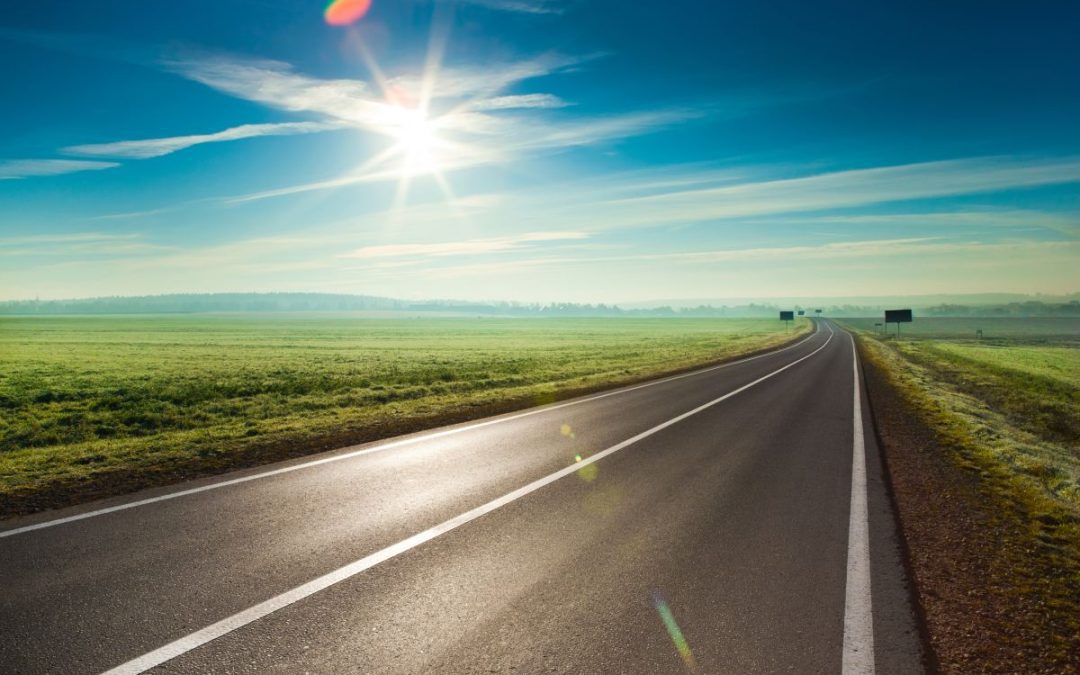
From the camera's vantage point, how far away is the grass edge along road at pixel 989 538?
4148 mm

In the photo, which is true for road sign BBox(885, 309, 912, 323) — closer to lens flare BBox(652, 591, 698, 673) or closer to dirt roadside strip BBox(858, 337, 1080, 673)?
dirt roadside strip BBox(858, 337, 1080, 673)

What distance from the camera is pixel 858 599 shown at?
4.69 meters

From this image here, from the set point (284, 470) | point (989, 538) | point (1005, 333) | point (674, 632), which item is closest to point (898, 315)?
point (1005, 333)

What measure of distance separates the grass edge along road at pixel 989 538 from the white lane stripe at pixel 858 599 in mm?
402

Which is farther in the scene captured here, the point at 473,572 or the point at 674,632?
the point at 473,572

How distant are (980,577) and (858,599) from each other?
1.50 metres

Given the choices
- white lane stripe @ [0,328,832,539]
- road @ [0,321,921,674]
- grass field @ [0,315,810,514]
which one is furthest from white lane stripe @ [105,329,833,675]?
grass field @ [0,315,810,514]

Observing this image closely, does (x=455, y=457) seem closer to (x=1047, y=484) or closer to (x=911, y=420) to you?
(x=1047, y=484)

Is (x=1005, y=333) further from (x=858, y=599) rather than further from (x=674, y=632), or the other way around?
(x=674, y=632)

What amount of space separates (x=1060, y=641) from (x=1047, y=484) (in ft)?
19.7

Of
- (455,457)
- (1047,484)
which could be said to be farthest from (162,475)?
(1047,484)

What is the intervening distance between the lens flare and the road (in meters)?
0.02

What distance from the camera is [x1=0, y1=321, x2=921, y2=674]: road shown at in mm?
3809

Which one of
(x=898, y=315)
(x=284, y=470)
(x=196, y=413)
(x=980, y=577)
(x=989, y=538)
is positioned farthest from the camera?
(x=898, y=315)
